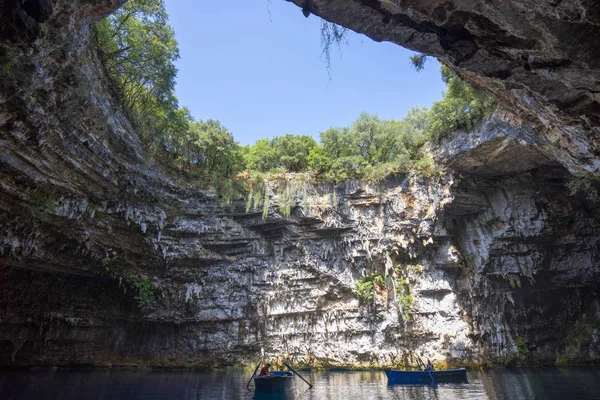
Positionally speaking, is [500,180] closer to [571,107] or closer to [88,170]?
[571,107]

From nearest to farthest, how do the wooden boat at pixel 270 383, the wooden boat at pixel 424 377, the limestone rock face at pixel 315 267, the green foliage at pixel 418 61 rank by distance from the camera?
the green foliage at pixel 418 61 → the wooden boat at pixel 270 383 → the wooden boat at pixel 424 377 → the limestone rock face at pixel 315 267

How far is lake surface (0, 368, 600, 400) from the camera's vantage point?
11.2 meters

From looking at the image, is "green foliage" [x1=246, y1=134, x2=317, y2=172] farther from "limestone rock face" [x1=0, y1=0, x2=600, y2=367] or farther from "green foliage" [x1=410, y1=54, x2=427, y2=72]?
"green foliage" [x1=410, y1=54, x2=427, y2=72]

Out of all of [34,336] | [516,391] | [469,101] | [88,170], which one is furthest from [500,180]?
[34,336]

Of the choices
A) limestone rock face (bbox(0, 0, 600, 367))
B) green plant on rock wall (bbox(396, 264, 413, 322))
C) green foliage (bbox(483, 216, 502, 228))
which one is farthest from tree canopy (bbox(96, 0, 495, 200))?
green plant on rock wall (bbox(396, 264, 413, 322))

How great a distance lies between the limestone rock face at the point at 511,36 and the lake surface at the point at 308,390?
344 inches

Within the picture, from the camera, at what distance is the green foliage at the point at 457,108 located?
52.5 ft

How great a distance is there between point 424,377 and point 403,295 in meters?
6.56

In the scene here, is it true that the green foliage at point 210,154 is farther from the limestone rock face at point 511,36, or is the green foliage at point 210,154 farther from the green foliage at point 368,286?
the limestone rock face at point 511,36

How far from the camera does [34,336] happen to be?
18.8 m

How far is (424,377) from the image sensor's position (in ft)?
48.7

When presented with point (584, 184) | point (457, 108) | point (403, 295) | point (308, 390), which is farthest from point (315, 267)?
point (584, 184)

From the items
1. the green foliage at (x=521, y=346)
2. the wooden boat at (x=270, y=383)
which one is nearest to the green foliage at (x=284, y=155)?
the wooden boat at (x=270, y=383)

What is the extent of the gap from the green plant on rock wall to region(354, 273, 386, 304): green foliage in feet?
3.17
